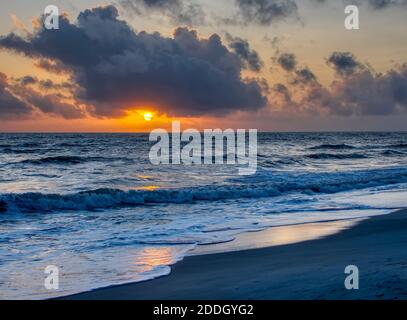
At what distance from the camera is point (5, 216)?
46.6 feet

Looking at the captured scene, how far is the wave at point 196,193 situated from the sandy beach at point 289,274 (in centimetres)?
925

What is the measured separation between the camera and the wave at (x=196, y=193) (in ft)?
53.4

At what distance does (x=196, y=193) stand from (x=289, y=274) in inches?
505

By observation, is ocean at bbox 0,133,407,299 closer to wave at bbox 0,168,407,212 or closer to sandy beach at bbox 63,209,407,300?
wave at bbox 0,168,407,212

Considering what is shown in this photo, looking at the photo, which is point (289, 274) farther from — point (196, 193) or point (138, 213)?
point (196, 193)

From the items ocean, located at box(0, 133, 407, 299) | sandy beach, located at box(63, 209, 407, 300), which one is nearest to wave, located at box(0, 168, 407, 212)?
ocean, located at box(0, 133, 407, 299)

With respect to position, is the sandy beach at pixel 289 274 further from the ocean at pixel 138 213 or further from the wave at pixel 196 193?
the wave at pixel 196 193

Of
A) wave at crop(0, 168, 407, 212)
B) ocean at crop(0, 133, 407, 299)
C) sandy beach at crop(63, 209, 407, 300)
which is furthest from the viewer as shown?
wave at crop(0, 168, 407, 212)

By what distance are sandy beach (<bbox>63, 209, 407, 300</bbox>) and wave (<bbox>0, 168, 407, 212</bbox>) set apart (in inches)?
364

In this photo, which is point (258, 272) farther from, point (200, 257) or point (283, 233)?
point (283, 233)

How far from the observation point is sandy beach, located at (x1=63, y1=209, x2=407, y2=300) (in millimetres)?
5219

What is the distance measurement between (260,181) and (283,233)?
43.9ft

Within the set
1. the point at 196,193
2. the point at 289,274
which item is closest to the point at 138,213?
the point at 196,193
